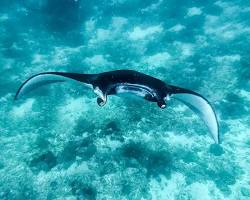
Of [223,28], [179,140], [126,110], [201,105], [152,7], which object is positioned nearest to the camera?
[201,105]

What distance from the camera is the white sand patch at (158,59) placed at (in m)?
9.20

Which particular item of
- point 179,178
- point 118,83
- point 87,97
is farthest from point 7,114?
point 179,178

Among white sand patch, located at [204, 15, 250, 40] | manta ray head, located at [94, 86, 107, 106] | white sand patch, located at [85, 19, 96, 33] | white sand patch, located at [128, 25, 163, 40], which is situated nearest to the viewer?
manta ray head, located at [94, 86, 107, 106]

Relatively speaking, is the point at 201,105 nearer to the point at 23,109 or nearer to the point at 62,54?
the point at 23,109

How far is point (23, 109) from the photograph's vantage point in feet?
25.2

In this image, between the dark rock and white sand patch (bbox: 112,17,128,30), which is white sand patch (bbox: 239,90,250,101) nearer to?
the dark rock

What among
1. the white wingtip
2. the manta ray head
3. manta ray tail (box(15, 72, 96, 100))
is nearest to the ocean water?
the white wingtip

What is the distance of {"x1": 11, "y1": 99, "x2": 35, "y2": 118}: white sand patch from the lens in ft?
24.8

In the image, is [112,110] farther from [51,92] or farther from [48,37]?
[48,37]

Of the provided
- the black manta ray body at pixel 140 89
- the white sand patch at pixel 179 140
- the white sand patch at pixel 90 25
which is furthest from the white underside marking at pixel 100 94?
the white sand patch at pixel 90 25

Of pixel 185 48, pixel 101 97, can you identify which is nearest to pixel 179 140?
pixel 101 97

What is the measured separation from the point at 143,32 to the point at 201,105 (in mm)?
6204

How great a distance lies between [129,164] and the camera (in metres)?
6.22

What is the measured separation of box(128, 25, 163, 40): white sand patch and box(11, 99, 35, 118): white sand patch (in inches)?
193
